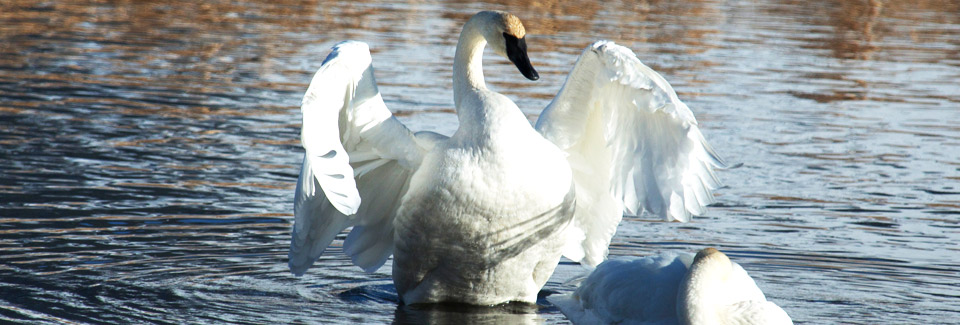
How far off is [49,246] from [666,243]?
145 inches

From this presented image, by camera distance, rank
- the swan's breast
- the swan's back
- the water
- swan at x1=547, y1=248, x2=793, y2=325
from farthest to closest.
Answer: the water → the swan's breast → the swan's back → swan at x1=547, y1=248, x2=793, y2=325

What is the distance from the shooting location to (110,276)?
714 centimetres

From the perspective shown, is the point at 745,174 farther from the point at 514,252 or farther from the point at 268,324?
the point at 268,324

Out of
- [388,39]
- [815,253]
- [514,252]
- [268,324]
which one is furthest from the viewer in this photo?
[388,39]

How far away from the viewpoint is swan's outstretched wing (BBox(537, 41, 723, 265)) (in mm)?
6539

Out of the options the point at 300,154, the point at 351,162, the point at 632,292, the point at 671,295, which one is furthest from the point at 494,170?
the point at 300,154

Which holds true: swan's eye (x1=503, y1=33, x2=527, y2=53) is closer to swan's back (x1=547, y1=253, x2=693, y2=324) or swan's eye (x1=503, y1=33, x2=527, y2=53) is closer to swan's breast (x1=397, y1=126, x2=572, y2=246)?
swan's breast (x1=397, y1=126, x2=572, y2=246)

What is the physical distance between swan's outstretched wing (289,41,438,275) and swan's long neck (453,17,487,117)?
1.36ft

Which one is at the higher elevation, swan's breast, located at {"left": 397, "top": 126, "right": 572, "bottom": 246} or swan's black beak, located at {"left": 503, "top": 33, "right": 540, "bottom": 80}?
swan's black beak, located at {"left": 503, "top": 33, "right": 540, "bottom": 80}

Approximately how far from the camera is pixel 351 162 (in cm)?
670

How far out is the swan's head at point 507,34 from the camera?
22.9 ft

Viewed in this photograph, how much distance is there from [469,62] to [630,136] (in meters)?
0.92

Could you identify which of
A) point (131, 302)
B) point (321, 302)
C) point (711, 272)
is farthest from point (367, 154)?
point (711, 272)

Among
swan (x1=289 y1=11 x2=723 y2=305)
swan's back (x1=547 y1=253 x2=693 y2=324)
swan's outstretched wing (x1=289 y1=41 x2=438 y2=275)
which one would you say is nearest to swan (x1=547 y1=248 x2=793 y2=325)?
swan's back (x1=547 y1=253 x2=693 y2=324)
